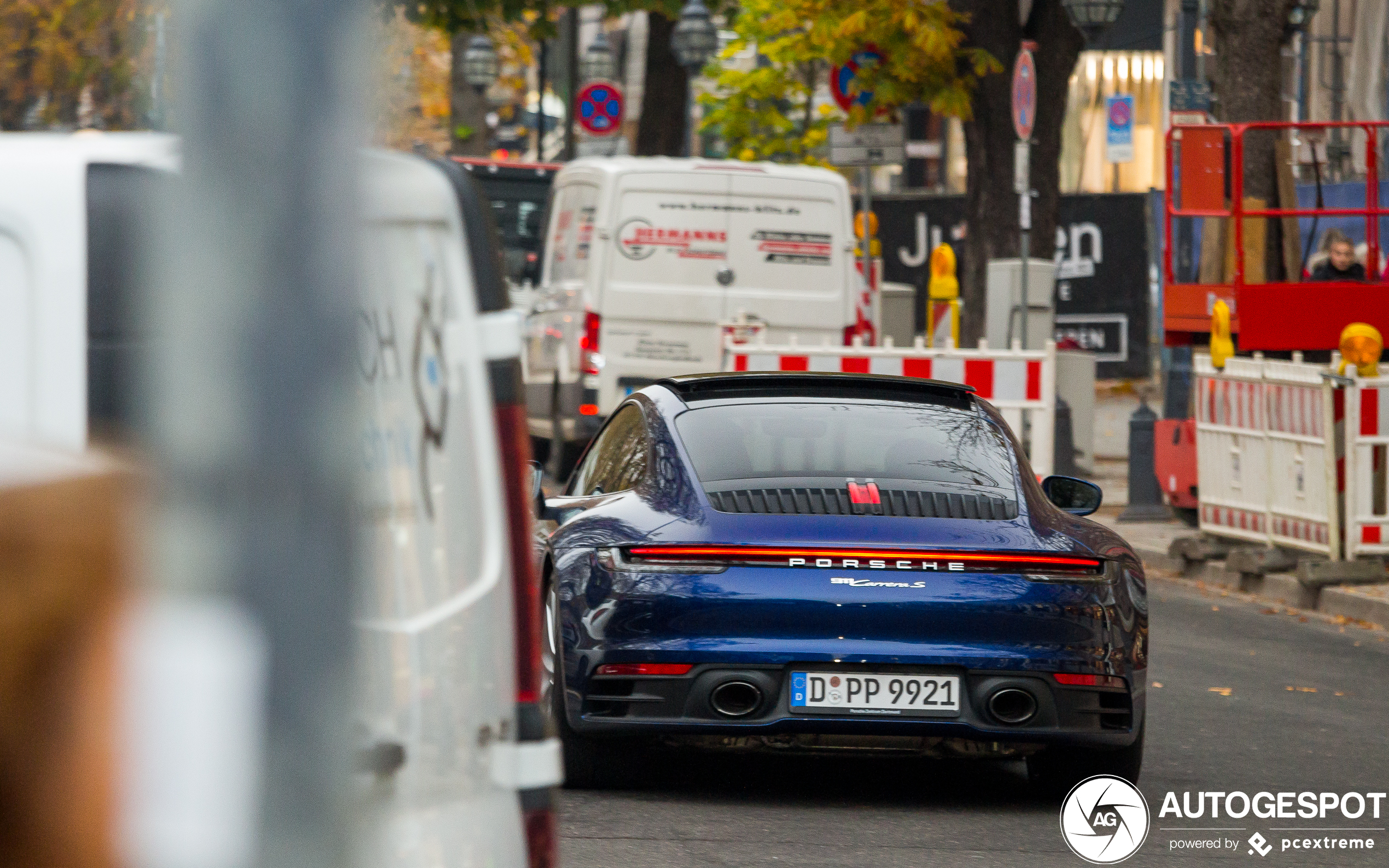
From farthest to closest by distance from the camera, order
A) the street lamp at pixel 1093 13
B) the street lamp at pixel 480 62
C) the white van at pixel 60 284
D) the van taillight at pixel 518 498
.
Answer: the street lamp at pixel 480 62 < the street lamp at pixel 1093 13 < the van taillight at pixel 518 498 < the white van at pixel 60 284

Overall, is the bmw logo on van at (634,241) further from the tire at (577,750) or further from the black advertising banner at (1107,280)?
the black advertising banner at (1107,280)

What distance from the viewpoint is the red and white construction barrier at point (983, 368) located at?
13.5 meters

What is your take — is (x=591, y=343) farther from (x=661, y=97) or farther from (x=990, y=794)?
(x=661, y=97)

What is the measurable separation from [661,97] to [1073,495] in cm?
2272

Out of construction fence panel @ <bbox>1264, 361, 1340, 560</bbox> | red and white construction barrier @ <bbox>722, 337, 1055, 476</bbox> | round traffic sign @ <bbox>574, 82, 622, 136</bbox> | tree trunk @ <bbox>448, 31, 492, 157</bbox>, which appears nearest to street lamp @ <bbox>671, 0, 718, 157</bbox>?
round traffic sign @ <bbox>574, 82, 622, 136</bbox>

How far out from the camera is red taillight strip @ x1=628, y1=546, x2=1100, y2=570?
6328mm

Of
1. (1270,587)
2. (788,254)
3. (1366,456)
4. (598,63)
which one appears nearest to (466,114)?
(598,63)

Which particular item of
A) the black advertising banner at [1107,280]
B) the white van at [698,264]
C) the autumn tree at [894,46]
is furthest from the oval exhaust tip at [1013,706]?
the black advertising banner at [1107,280]

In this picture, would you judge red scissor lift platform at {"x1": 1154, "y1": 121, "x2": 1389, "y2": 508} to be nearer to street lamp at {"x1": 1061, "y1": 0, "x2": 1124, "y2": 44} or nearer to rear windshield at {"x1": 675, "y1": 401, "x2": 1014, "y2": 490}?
street lamp at {"x1": 1061, "y1": 0, "x2": 1124, "y2": 44}

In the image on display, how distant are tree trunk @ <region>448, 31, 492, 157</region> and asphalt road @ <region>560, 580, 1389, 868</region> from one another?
22.8 m

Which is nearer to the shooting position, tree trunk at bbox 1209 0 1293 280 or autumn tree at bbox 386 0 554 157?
tree trunk at bbox 1209 0 1293 280

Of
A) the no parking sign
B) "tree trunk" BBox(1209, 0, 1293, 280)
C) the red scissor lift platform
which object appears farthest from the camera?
the no parking sign

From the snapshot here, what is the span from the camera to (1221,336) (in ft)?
47.9

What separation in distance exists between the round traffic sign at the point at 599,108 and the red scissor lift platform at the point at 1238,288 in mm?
12073
